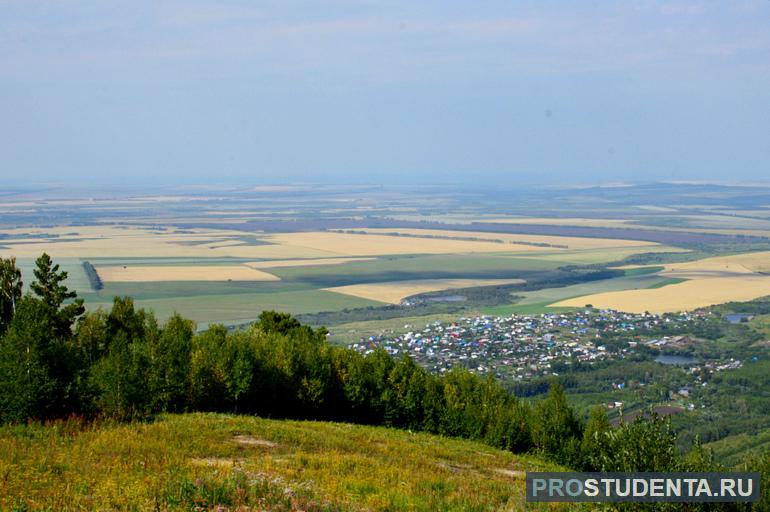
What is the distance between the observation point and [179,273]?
87.8 metres

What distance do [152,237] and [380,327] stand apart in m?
74.7

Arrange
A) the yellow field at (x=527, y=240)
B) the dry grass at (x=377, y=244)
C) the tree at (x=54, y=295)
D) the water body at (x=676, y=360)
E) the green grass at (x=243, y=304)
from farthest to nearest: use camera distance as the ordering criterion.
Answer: the yellow field at (x=527, y=240)
the dry grass at (x=377, y=244)
the green grass at (x=243, y=304)
the water body at (x=676, y=360)
the tree at (x=54, y=295)

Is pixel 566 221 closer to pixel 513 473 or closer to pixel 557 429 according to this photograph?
pixel 557 429

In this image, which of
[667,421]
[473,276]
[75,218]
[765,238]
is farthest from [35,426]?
[75,218]

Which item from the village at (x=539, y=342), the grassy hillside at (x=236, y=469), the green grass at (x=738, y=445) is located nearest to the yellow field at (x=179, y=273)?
the village at (x=539, y=342)

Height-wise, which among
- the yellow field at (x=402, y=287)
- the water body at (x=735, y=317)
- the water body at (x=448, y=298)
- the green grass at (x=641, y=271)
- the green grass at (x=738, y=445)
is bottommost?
the green grass at (x=738, y=445)

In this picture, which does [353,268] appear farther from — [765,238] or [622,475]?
[622,475]

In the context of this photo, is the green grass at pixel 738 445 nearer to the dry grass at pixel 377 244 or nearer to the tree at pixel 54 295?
the tree at pixel 54 295

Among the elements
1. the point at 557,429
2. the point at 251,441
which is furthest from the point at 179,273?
the point at 251,441

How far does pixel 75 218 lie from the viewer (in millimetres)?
158625

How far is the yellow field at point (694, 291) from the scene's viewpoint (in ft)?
238

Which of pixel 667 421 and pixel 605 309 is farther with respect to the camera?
pixel 605 309

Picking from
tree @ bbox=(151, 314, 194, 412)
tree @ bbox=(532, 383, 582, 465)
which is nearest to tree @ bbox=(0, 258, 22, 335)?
tree @ bbox=(151, 314, 194, 412)

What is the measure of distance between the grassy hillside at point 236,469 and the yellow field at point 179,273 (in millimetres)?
63058
